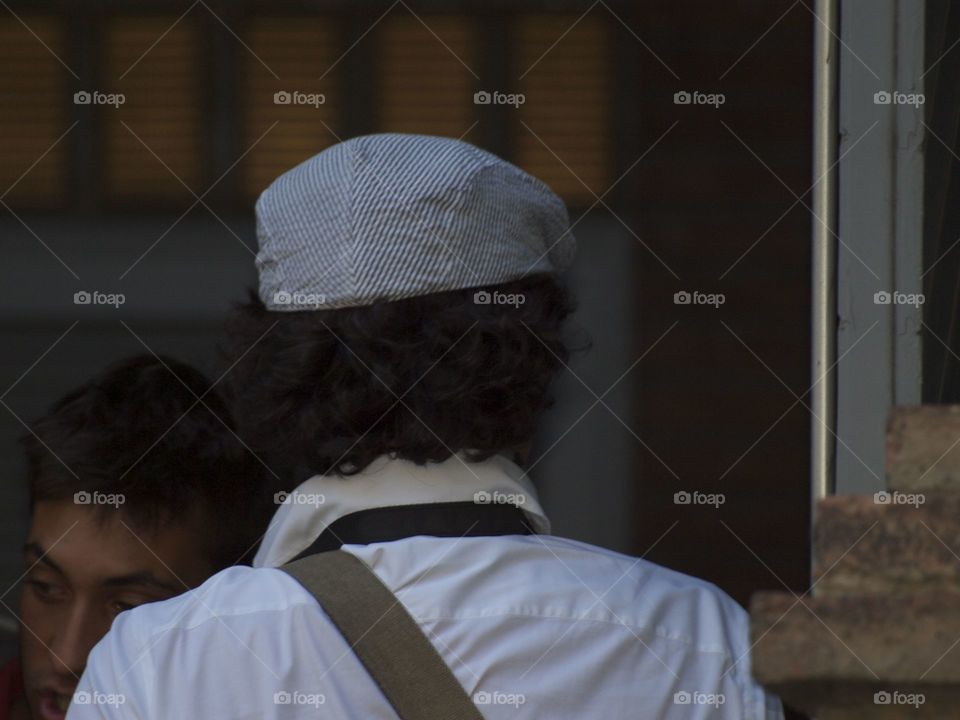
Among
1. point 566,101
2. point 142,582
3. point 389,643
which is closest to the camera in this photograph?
point 389,643

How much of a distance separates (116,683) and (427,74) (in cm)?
256

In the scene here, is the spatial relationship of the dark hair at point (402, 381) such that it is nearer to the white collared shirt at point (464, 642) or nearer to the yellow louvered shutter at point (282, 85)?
the white collared shirt at point (464, 642)

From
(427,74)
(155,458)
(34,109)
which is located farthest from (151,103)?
(155,458)

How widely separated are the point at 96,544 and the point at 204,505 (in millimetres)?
169

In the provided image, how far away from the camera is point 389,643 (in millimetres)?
1243

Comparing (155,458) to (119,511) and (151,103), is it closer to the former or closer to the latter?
(119,511)

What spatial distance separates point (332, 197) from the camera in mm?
1479

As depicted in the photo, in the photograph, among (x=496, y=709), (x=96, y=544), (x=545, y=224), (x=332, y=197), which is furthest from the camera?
(x=96, y=544)

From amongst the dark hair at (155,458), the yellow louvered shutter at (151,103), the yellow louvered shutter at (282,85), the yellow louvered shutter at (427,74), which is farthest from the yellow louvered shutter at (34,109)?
the dark hair at (155,458)

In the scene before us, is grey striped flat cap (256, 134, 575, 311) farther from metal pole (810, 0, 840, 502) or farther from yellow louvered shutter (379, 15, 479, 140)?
yellow louvered shutter (379, 15, 479, 140)

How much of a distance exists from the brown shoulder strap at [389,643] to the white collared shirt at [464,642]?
0.01 metres

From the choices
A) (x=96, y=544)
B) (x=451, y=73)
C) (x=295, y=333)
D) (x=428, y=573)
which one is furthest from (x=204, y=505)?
(x=451, y=73)

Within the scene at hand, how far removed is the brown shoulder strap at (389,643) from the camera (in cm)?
123

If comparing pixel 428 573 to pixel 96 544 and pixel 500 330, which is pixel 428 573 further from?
pixel 96 544
